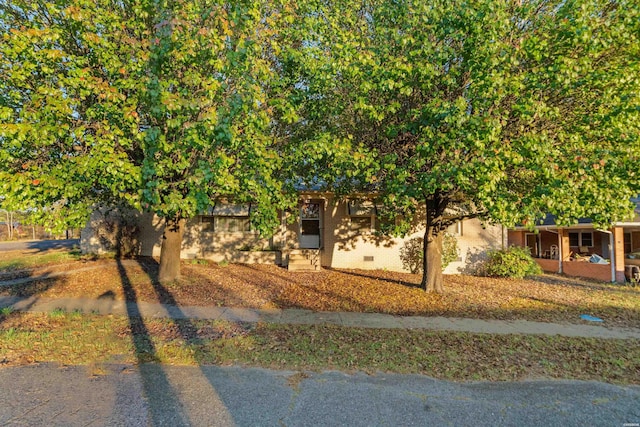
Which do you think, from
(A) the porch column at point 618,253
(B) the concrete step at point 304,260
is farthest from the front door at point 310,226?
(A) the porch column at point 618,253

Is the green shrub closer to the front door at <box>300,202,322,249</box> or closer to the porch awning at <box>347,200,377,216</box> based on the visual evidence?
the porch awning at <box>347,200,377,216</box>

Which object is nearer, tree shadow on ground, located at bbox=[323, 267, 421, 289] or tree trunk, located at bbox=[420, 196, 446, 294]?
tree trunk, located at bbox=[420, 196, 446, 294]

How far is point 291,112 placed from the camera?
7.36m

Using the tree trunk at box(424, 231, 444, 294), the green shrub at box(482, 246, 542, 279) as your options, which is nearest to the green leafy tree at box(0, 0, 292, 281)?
the tree trunk at box(424, 231, 444, 294)

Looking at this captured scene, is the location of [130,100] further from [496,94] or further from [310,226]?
[310,226]

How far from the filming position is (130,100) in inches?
252

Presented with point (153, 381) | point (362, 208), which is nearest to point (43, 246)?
point (362, 208)

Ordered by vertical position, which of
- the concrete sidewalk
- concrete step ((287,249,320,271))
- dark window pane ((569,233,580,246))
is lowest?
the concrete sidewalk

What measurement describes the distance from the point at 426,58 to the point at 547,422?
20.6 ft

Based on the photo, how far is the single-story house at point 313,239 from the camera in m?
14.0

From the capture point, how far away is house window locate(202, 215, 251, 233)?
15266 millimetres

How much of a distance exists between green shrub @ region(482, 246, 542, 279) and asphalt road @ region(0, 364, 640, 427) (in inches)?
355

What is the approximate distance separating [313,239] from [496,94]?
999 cm

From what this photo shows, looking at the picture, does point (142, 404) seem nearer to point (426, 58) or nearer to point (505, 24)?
point (426, 58)
